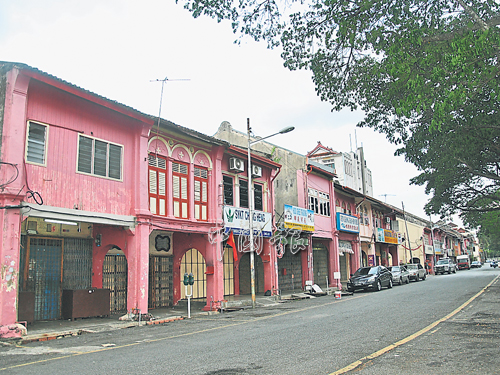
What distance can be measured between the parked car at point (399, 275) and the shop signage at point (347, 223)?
4092 millimetres

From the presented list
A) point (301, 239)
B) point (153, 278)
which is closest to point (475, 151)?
point (301, 239)

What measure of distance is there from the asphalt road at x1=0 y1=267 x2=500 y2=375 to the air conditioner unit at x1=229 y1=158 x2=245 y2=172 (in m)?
9.20

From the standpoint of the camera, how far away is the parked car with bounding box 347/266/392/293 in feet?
88.8

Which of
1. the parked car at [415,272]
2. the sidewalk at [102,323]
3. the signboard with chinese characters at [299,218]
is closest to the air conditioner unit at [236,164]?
the signboard with chinese characters at [299,218]

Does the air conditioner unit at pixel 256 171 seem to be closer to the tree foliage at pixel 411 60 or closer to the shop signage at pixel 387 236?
the tree foliage at pixel 411 60

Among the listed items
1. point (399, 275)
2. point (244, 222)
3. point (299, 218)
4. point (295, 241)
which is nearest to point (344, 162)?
point (399, 275)

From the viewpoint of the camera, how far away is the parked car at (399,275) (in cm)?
3225

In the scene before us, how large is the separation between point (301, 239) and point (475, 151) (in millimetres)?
11173

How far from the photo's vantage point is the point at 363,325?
11523 millimetres

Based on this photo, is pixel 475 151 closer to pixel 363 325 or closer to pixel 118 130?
pixel 363 325

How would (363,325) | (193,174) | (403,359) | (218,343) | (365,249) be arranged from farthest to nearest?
(365,249), (193,174), (363,325), (218,343), (403,359)

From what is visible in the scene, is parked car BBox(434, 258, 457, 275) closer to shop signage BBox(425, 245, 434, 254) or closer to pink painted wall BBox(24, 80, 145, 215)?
shop signage BBox(425, 245, 434, 254)

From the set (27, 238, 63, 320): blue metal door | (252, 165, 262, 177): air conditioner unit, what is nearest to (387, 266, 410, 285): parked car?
(252, 165, 262, 177): air conditioner unit

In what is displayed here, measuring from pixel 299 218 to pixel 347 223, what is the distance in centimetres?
858
